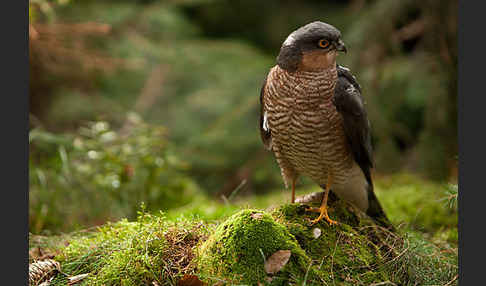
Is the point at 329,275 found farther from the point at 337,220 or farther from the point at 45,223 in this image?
the point at 45,223

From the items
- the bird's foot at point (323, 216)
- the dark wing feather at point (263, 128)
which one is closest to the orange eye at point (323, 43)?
the dark wing feather at point (263, 128)

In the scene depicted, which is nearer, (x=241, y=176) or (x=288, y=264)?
(x=288, y=264)

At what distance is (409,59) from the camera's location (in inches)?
224

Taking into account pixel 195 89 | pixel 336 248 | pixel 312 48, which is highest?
pixel 312 48

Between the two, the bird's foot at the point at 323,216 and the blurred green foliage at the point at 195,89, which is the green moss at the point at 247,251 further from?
the blurred green foliage at the point at 195,89

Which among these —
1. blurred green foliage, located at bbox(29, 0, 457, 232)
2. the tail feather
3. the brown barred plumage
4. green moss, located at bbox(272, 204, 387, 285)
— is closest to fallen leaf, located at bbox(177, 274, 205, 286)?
green moss, located at bbox(272, 204, 387, 285)

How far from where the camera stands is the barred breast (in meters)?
2.85

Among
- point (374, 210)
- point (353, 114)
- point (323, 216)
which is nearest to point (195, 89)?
point (374, 210)

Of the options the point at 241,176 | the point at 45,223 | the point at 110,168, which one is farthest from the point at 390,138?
A: the point at 45,223

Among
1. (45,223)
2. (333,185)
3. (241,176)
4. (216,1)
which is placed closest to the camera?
(333,185)

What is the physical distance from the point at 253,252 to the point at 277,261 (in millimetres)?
132

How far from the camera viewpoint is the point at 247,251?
2.38 m

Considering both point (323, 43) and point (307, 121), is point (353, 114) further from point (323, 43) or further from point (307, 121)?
point (323, 43)

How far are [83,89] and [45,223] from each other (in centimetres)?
404
